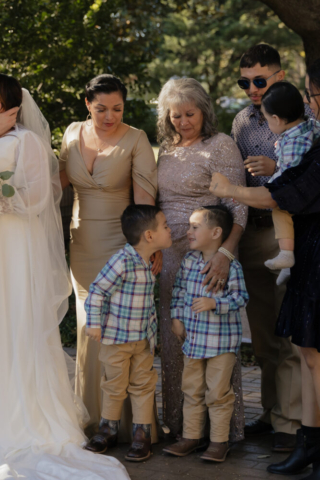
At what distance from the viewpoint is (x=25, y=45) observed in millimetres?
6941

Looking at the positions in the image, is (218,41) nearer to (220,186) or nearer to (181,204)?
(181,204)

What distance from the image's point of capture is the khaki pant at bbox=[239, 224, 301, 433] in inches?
146

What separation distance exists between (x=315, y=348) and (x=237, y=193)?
0.84m

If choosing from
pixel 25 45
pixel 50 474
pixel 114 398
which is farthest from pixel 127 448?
pixel 25 45

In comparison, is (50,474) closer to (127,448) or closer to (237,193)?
(127,448)

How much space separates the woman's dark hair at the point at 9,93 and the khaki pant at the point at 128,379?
1465mm

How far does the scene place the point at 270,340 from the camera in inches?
159

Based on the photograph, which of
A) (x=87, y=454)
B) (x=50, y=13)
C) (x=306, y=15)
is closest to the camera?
(x=87, y=454)

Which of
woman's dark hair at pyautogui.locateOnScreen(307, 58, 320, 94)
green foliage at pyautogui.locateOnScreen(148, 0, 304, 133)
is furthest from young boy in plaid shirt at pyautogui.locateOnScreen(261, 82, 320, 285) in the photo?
green foliage at pyautogui.locateOnScreen(148, 0, 304, 133)

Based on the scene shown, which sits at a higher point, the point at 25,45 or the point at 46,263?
the point at 25,45

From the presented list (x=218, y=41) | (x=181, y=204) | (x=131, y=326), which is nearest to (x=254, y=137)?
(x=181, y=204)

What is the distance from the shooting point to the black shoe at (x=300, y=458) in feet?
10.5

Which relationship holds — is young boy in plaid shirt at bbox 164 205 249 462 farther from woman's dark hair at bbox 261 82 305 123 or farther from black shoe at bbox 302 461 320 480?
woman's dark hair at bbox 261 82 305 123

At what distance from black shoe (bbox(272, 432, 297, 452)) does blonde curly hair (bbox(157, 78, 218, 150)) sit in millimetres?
1798
